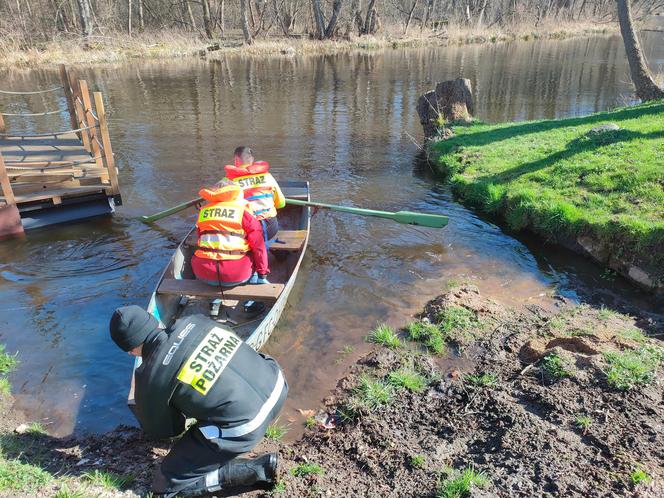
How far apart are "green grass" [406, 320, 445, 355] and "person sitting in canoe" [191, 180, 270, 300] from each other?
184 centimetres

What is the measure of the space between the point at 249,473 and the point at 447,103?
12437 mm

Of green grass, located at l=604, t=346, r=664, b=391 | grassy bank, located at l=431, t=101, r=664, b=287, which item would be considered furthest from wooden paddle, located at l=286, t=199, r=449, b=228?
green grass, located at l=604, t=346, r=664, b=391

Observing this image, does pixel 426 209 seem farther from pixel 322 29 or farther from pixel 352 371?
pixel 322 29

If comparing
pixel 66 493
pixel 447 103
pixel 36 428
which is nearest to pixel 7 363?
pixel 36 428

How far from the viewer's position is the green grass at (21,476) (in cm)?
334

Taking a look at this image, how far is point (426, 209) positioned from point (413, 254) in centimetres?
195

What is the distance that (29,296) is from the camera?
6766mm

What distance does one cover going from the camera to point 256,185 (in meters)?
6.96

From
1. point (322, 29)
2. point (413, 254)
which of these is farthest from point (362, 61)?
point (413, 254)

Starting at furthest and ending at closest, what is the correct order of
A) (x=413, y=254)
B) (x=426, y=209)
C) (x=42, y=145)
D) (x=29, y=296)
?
1. (x=42, y=145)
2. (x=426, y=209)
3. (x=413, y=254)
4. (x=29, y=296)

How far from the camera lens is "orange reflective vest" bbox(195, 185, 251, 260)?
17.7 feet

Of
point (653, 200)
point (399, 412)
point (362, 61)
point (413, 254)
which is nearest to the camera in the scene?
point (399, 412)

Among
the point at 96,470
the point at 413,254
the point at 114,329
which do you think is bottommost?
the point at 413,254

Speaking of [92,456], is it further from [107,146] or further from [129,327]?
[107,146]
